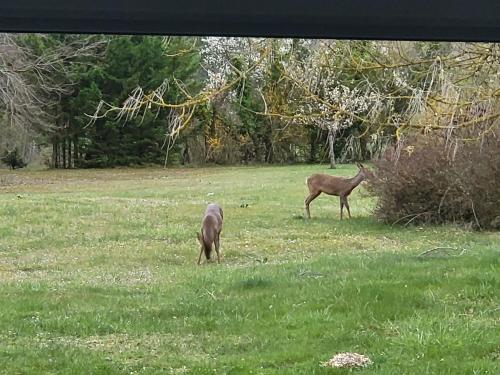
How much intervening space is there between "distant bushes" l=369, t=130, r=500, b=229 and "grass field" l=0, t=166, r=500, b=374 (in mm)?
443

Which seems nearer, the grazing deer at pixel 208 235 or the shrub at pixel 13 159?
the grazing deer at pixel 208 235

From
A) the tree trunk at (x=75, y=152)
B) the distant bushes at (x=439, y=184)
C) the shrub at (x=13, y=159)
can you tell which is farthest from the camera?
the shrub at (x=13, y=159)

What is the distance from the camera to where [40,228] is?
13.1 metres

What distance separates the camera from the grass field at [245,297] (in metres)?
4.95

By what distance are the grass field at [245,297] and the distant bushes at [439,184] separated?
443 millimetres

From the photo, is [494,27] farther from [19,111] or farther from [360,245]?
[19,111]

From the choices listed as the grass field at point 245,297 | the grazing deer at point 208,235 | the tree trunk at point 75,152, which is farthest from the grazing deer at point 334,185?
the tree trunk at point 75,152

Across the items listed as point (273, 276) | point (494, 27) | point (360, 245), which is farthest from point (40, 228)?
point (494, 27)

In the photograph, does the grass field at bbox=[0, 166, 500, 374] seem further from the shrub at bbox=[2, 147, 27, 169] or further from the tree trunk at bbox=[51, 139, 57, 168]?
the shrub at bbox=[2, 147, 27, 169]

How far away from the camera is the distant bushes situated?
11945mm

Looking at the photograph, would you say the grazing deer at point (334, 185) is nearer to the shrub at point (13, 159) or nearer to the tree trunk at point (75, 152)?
the tree trunk at point (75, 152)

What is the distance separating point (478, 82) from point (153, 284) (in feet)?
12.4

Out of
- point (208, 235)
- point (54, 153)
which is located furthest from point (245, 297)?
point (54, 153)

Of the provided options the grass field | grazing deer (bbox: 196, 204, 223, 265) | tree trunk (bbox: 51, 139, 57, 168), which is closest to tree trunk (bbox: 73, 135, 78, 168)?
tree trunk (bbox: 51, 139, 57, 168)
